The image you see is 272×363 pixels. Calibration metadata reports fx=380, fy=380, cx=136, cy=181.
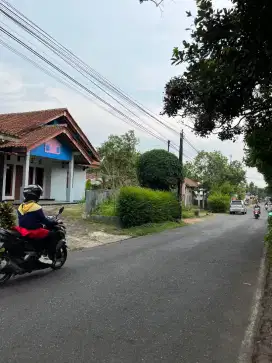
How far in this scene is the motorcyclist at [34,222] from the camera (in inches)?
275

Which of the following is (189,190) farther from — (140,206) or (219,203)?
(140,206)

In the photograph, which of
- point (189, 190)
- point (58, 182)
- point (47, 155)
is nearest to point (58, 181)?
point (58, 182)

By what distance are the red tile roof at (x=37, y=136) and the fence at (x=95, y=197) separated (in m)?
3.65

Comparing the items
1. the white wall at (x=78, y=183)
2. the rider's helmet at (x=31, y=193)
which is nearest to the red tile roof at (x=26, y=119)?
the white wall at (x=78, y=183)

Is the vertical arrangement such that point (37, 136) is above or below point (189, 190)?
above

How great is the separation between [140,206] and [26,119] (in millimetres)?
9824

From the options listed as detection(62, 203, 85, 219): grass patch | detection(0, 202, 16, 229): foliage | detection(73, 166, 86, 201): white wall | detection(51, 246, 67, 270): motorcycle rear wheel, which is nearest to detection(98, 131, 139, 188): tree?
detection(73, 166, 86, 201): white wall

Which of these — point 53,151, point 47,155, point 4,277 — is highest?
point 53,151

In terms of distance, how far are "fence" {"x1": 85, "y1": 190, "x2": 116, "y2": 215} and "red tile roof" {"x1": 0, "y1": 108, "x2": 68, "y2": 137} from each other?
5355mm

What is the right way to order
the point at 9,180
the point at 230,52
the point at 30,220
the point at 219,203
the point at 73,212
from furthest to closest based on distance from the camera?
the point at 219,203 → the point at 9,180 → the point at 73,212 → the point at 30,220 → the point at 230,52

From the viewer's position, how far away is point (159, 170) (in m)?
24.1

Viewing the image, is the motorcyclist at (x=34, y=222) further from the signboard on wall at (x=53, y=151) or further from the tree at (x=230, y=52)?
the signboard on wall at (x=53, y=151)

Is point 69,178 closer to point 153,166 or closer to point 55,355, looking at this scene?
point 153,166

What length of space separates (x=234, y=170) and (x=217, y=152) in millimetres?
5949
